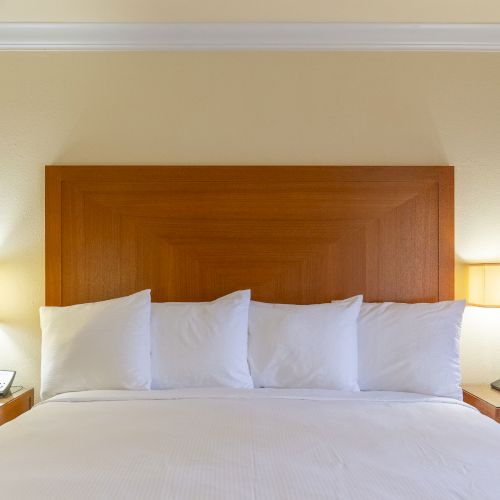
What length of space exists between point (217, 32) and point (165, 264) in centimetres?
131

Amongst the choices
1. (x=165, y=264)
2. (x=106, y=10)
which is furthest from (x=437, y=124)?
(x=106, y=10)

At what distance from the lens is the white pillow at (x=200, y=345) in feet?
7.88

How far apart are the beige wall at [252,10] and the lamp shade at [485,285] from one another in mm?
1339

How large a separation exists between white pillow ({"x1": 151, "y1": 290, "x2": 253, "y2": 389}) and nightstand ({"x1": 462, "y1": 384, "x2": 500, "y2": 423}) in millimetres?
1118

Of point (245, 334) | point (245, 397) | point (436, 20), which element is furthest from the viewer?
point (436, 20)

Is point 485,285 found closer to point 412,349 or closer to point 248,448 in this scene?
point 412,349

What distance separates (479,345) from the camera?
2879 millimetres

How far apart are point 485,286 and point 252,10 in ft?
6.19

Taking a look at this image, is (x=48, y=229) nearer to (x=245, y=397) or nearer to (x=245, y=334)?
(x=245, y=334)

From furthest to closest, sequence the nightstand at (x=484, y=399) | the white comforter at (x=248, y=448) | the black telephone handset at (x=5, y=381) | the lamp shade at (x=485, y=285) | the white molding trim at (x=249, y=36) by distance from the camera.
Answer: the white molding trim at (x=249, y=36)
the lamp shade at (x=485, y=285)
the black telephone handset at (x=5, y=381)
the nightstand at (x=484, y=399)
the white comforter at (x=248, y=448)

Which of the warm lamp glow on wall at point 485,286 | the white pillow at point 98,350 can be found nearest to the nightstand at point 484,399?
the warm lamp glow on wall at point 485,286

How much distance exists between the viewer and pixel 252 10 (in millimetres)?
2629

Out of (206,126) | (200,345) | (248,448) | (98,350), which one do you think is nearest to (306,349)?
(200,345)

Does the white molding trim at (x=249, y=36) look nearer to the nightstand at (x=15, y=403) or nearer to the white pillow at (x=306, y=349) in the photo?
the white pillow at (x=306, y=349)
